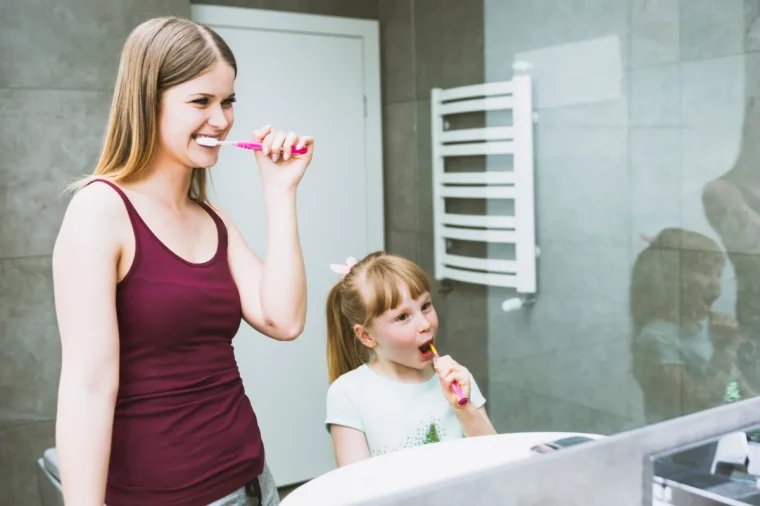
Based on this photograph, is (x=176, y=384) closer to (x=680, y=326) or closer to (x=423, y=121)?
(x=423, y=121)

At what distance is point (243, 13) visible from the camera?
53.5 inches

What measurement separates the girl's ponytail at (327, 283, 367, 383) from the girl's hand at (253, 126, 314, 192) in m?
0.48

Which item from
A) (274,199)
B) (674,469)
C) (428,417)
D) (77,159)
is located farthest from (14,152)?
(674,469)

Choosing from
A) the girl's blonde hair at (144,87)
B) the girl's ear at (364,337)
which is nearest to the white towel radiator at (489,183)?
the girl's ear at (364,337)

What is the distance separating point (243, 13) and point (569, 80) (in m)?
1.00

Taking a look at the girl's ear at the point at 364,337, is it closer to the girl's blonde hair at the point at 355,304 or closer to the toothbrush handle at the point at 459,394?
the girl's blonde hair at the point at 355,304

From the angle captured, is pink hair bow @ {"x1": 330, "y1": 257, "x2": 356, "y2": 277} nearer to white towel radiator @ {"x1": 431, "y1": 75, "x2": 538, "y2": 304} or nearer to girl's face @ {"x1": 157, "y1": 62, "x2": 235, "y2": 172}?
girl's face @ {"x1": 157, "y1": 62, "x2": 235, "y2": 172}

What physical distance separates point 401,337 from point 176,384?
1.73ft

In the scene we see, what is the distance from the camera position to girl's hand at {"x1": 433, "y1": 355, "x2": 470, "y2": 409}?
1.19 m

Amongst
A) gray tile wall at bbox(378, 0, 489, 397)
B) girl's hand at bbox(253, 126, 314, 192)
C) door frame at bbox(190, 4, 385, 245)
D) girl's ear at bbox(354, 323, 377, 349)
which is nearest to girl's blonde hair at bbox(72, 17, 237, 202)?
girl's hand at bbox(253, 126, 314, 192)

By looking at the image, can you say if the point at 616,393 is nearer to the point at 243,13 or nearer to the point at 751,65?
the point at 751,65

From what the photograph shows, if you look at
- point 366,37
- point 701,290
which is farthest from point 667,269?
point 366,37

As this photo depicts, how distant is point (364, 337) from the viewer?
4.29 ft

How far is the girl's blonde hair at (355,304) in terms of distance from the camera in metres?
1.32
